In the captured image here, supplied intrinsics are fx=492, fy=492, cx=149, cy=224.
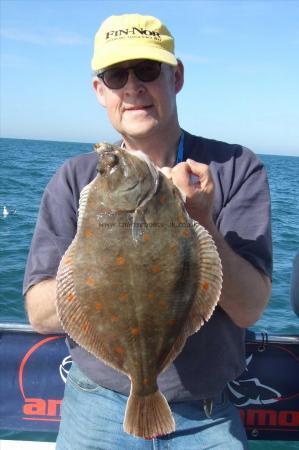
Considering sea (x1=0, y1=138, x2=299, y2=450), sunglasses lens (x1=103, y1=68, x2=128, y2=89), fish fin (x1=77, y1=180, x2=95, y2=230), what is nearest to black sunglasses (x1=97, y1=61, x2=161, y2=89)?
sunglasses lens (x1=103, y1=68, x2=128, y2=89)

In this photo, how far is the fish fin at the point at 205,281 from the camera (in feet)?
7.14

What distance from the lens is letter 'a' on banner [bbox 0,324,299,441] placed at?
3.68m

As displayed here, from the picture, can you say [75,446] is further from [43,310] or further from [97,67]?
[97,67]

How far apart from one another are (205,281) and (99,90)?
1.37 metres

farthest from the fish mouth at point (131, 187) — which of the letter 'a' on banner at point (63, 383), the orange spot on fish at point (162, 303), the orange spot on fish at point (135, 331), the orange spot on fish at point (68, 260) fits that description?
the letter 'a' on banner at point (63, 383)

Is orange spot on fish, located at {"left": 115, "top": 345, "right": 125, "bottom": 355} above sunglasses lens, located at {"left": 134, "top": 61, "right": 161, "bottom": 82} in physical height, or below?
below

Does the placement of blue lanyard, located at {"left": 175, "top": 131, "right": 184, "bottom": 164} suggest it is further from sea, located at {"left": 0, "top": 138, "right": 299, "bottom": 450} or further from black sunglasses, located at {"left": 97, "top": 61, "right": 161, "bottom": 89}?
sea, located at {"left": 0, "top": 138, "right": 299, "bottom": 450}

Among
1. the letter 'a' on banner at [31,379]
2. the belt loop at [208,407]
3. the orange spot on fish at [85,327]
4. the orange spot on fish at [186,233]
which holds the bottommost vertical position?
the letter 'a' on banner at [31,379]

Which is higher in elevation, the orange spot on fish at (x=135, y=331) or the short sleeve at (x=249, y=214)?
the short sleeve at (x=249, y=214)

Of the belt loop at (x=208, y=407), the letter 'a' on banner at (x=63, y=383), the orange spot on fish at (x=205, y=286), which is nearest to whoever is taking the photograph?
the orange spot on fish at (x=205, y=286)

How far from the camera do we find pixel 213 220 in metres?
2.65

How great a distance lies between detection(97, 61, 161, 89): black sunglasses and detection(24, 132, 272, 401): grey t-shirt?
466mm

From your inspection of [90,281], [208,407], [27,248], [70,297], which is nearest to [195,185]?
[90,281]

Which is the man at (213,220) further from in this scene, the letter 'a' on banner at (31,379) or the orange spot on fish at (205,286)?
the letter 'a' on banner at (31,379)
